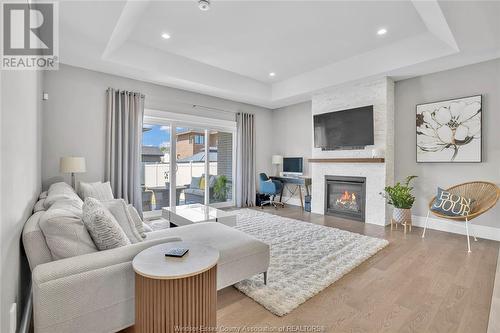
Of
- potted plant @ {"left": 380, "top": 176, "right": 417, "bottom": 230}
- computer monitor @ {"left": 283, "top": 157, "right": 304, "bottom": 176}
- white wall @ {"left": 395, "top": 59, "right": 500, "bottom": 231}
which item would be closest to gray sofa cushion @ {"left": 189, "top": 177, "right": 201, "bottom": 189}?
computer monitor @ {"left": 283, "top": 157, "right": 304, "bottom": 176}

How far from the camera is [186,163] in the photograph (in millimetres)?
5352

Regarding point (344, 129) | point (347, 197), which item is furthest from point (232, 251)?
point (344, 129)

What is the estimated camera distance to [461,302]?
1.99 m

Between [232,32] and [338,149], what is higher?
[232,32]

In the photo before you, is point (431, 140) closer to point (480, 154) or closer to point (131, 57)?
point (480, 154)

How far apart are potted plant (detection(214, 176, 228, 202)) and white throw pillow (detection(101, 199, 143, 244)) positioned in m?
3.81

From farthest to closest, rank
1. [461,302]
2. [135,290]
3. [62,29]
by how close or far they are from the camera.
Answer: [62,29]
[461,302]
[135,290]

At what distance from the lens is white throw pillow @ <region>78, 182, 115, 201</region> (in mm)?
3389

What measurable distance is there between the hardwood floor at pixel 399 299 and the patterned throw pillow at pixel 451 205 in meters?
0.54

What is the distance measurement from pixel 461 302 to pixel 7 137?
10.6 feet

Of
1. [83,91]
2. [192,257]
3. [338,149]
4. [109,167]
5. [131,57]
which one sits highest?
[131,57]

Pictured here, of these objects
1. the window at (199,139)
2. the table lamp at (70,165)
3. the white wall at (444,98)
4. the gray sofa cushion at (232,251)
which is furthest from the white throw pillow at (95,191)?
the white wall at (444,98)

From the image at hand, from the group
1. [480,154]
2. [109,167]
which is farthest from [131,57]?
[480,154]

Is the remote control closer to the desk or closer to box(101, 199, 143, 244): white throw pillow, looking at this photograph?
box(101, 199, 143, 244): white throw pillow
